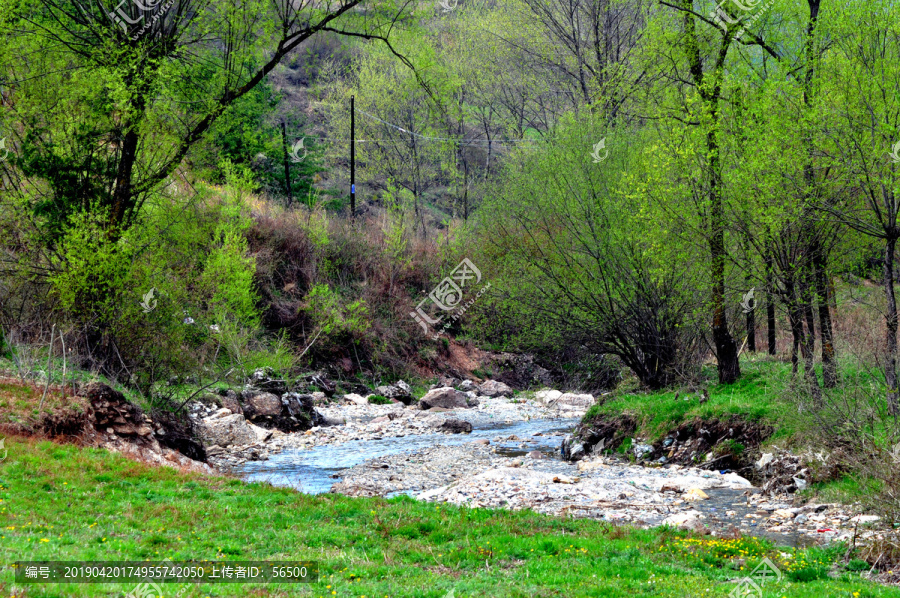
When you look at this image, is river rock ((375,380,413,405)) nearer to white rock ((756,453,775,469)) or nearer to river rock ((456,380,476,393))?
river rock ((456,380,476,393))

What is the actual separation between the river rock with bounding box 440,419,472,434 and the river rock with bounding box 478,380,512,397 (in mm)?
8603

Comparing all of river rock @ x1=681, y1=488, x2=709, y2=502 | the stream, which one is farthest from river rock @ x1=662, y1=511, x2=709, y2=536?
river rock @ x1=681, y1=488, x2=709, y2=502

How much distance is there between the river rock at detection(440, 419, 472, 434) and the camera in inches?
906

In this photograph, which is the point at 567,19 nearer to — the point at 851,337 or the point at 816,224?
the point at 816,224

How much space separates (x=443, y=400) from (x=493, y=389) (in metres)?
4.74

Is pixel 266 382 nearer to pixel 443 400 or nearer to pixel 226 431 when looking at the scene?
pixel 226 431

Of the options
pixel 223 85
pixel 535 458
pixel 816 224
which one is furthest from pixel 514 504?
pixel 223 85

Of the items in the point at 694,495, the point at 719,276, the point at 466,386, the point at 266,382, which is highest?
the point at 719,276

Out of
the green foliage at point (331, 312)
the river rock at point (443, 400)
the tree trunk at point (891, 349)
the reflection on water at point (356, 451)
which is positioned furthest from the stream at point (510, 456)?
the green foliage at point (331, 312)

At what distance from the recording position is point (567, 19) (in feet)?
100

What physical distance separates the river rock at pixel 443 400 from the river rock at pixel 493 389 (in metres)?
3.21

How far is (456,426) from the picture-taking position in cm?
2322

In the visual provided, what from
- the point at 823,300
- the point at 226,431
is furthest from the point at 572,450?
the point at 226,431

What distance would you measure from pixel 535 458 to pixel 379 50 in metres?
33.7
